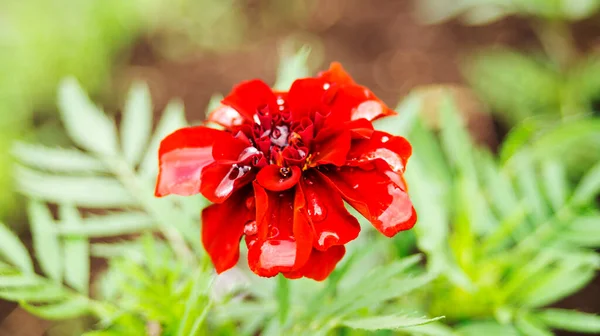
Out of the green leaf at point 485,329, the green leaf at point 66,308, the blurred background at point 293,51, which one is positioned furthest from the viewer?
the blurred background at point 293,51

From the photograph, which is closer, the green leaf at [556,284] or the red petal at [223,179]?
the red petal at [223,179]

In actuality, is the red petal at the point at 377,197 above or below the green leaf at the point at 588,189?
below

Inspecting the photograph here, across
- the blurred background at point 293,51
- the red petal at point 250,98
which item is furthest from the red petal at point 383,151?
the blurred background at point 293,51

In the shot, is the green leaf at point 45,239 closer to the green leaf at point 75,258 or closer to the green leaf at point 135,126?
the green leaf at point 75,258

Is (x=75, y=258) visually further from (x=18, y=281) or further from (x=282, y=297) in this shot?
(x=282, y=297)

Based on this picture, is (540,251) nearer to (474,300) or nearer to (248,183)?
(474,300)

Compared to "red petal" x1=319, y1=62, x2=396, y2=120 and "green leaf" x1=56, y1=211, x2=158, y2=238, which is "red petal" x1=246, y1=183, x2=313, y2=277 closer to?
"red petal" x1=319, y1=62, x2=396, y2=120

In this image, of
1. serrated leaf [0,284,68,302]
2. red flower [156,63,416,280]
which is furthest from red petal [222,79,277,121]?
serrated leaf [0,284,68,302]

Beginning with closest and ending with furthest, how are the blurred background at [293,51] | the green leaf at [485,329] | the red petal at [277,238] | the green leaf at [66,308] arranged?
the red petal at [277,238] < the green leaf at [66,308] < the green leaf at [485,329] < the blurred background at [293,51]

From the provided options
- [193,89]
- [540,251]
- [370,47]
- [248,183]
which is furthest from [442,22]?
[248,183]

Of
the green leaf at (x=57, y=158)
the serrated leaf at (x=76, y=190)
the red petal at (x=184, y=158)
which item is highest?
the green leaf at (x=57, y=158)
